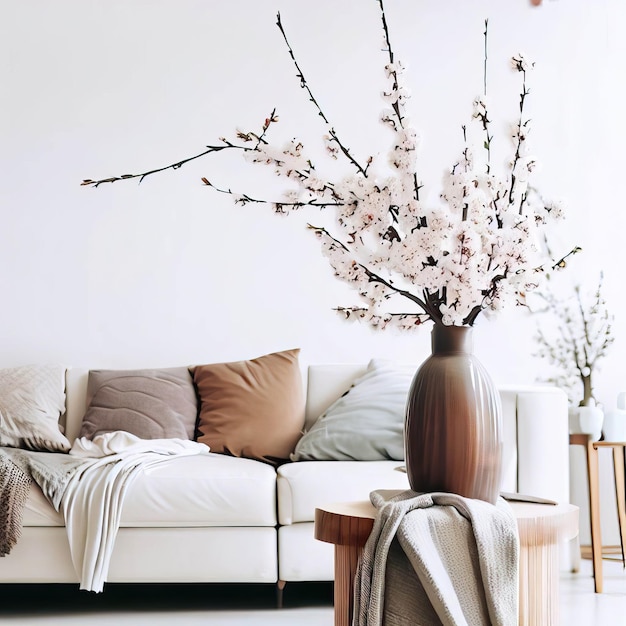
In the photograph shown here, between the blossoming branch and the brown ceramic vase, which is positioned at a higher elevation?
the blossoming branch

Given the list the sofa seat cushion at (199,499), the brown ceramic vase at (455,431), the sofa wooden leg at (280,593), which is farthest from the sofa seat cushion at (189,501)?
the brown ceramic vase at (455,431)

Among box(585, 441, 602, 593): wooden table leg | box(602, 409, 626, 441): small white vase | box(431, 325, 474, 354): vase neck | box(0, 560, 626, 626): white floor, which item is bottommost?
box(0, 560, 626, 626): white floor

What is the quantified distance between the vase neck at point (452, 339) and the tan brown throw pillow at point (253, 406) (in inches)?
72.5

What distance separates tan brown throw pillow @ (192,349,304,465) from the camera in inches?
139

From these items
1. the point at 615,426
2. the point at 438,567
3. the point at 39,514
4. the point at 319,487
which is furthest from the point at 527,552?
the point at 615,426

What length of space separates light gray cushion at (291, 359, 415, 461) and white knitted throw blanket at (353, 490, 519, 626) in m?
1.72

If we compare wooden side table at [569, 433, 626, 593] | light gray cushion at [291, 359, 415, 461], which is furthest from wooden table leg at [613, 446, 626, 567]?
light gray cushion at [291, 359, 415, 461]

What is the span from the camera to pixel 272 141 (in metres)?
4.21

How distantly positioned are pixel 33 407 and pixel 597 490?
2.39 metres

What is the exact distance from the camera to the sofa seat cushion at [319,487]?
300 cm

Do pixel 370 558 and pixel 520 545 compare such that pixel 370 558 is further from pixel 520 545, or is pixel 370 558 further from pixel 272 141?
pixel 272 141

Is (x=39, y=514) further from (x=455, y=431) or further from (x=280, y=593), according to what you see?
(x=455, y=431)

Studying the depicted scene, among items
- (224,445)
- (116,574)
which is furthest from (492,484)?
(224,445)

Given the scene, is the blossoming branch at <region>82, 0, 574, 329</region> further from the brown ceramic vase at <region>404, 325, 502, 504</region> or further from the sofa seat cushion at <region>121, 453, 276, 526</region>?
the sofa seat cushion at <region>121, 453, 276, 526</region>
